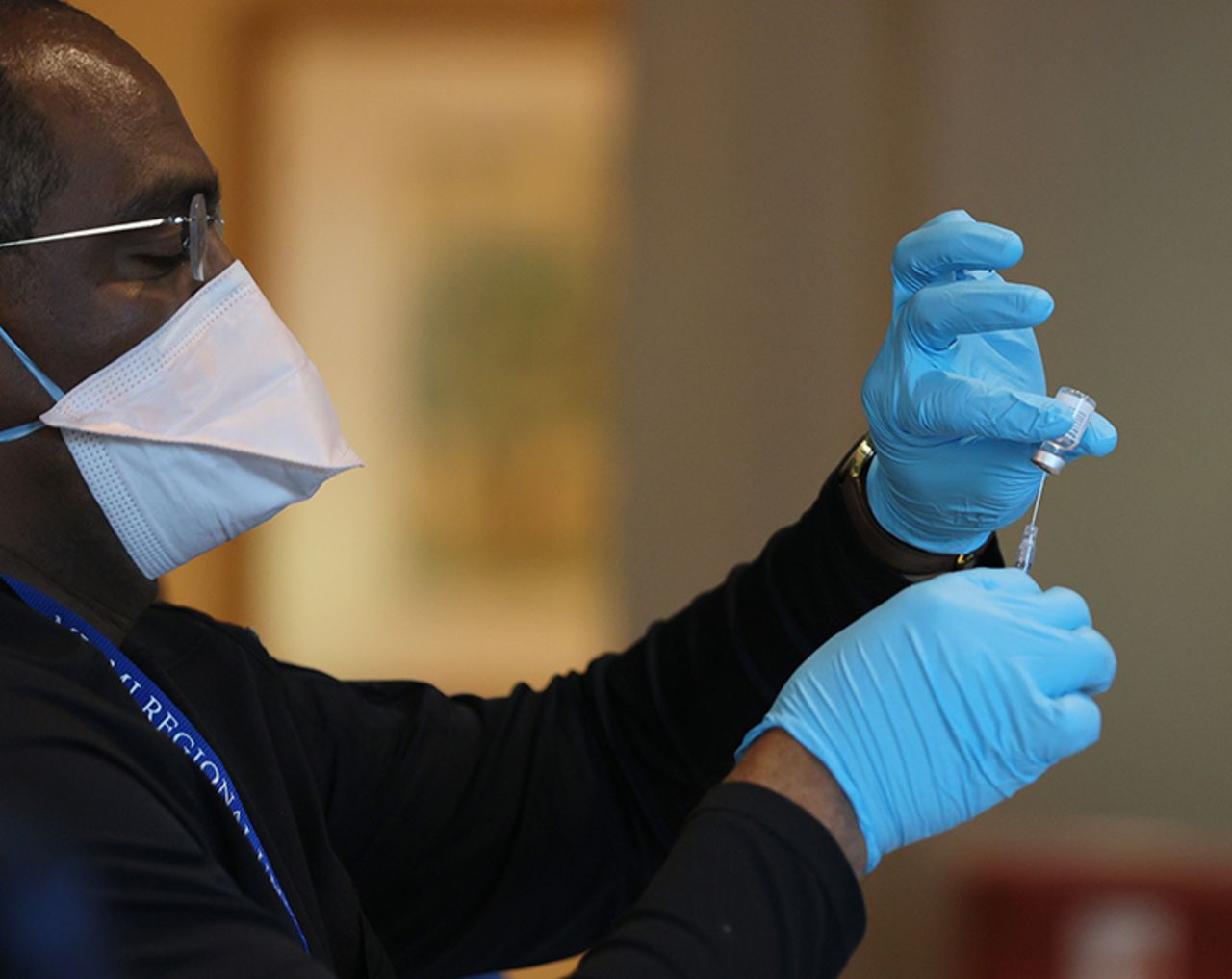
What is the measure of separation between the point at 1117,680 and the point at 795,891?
5.77ft

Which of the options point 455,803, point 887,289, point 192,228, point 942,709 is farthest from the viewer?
point 887,289

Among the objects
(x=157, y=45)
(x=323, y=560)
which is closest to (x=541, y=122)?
(x=157, y=45)

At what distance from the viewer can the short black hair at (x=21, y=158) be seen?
965mm

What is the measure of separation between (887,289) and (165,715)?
1848 mm

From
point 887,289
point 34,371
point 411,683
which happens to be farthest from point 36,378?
point 887,289

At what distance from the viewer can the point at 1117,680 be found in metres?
2.36

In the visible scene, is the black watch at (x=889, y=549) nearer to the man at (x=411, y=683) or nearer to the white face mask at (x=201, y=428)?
the man at (x=411, y=683)

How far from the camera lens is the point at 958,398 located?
0.97 meters

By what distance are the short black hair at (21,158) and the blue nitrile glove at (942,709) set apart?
0.62 metres

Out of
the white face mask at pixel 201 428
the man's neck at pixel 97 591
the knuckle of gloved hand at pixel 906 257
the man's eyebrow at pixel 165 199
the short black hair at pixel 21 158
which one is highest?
the short black hair at pixel 21 158

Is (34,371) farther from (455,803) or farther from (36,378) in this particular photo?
(455,803)

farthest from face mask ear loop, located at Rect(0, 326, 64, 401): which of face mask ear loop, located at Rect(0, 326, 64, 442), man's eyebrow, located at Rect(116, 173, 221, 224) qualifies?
man's eyebrow, located at Rect(116, 173, 221, 224)

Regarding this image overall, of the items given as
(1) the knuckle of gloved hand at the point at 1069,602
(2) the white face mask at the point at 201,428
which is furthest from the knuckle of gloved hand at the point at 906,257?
(2) the white face mask at the point at 201,428

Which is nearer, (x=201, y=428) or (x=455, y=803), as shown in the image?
(x=201, y=428)
